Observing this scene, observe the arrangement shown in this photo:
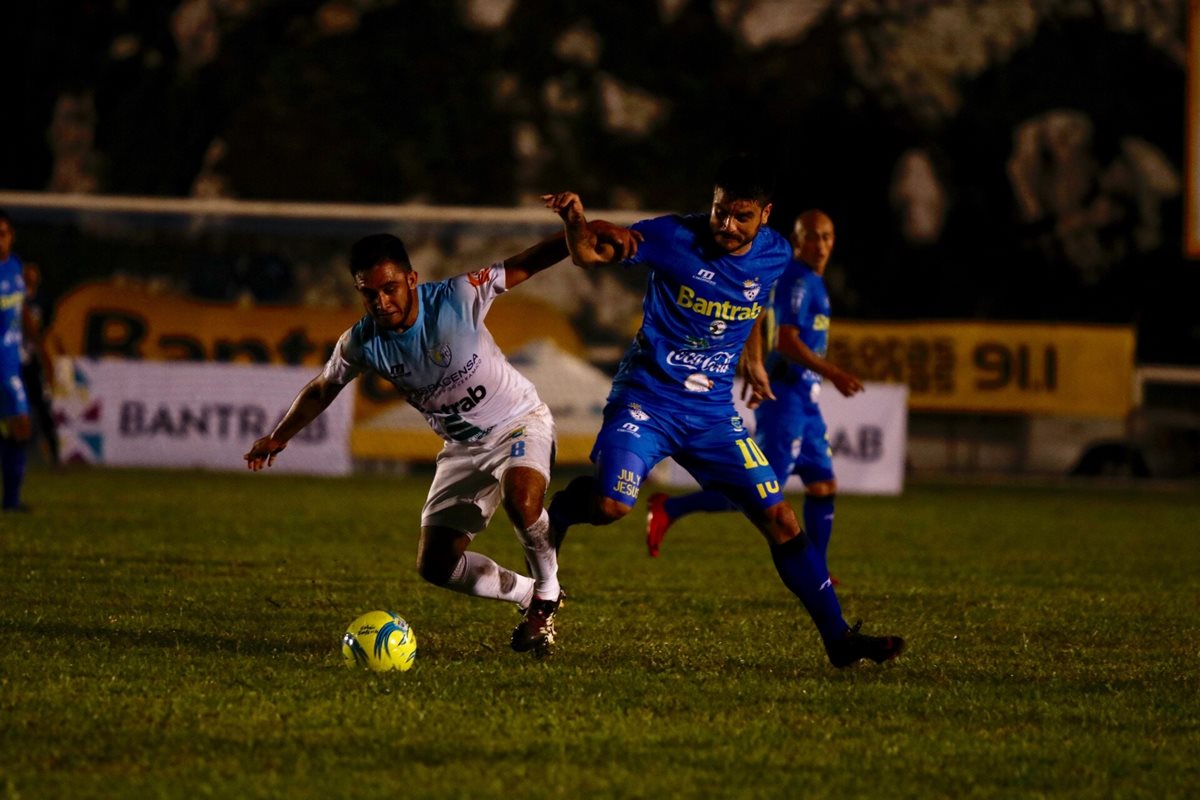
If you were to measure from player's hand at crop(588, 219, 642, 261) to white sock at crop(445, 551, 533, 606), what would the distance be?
4.68ft

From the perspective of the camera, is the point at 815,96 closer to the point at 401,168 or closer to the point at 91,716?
the point at 401,168

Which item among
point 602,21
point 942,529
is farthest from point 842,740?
point 602,21

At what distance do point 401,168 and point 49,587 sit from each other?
24174mm

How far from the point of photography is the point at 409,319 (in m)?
6.96

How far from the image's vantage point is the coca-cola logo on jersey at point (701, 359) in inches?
280

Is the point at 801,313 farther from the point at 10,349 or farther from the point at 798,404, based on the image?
the point at 10,349

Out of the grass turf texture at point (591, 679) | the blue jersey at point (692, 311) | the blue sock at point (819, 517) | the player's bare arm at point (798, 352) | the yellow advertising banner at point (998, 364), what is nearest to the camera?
the grass turf texture at point (591, 679)

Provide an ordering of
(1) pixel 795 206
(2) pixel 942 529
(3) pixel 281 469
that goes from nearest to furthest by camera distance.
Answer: (2) pixel 942 529 → (3) pixel 281 469 → (1) pixel 795 206

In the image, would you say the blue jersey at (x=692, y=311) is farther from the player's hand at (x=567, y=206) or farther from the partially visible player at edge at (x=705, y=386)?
the player's hand at (x=567, y=206)

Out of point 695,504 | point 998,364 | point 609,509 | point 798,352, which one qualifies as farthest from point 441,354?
point 998,364

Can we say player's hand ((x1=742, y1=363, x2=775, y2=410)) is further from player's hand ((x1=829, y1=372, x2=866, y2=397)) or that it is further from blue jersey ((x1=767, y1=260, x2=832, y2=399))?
blue jersey ((x1=767, y1=260, x2=832, y2=399))

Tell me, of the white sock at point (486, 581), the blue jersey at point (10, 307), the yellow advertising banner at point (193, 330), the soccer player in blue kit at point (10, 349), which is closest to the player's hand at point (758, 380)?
the white sock at point (486, 581)

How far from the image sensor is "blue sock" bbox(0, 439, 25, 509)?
13.3m

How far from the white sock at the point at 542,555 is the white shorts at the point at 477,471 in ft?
0.63
